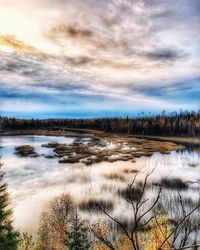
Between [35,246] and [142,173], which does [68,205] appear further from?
[142,173]

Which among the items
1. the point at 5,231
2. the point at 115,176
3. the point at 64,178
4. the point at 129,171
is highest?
the point at 5,231

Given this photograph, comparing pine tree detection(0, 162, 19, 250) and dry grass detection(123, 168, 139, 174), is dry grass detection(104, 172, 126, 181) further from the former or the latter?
pine tree detection(0, 162, 19, 250)

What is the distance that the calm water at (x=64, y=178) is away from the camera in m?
43.4

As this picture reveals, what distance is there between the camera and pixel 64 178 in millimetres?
61094

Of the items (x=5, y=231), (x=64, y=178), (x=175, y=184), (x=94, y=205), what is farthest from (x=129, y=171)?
(x=5, y=231)

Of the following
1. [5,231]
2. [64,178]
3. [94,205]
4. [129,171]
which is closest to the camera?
[5,231]

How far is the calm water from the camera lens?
143ft

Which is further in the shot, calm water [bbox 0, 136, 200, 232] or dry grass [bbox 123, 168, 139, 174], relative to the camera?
dry grass [bbox 123, 168, 139, 174]

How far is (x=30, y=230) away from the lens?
35.2 meters

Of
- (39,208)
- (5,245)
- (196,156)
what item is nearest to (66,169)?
(39,208)

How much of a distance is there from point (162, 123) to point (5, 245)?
16742 cm

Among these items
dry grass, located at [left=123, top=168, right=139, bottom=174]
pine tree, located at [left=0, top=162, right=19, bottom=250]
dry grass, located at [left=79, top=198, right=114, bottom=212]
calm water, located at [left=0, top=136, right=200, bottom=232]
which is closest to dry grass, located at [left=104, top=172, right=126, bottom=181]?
calm water, located at [left=0, top=136, right=200, bottom=232]

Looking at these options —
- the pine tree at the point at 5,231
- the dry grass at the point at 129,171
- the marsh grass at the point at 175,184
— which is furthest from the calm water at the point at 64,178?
the pine tree at the point at 5,231

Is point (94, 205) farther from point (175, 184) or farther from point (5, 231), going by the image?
point (5, 231)
